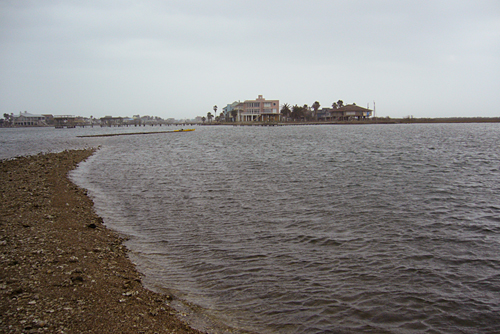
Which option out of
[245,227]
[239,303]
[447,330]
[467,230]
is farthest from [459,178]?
[239,303]

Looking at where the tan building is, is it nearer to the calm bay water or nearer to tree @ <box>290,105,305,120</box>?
tree @ <box>290,105,305,120</box>

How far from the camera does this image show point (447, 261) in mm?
9523

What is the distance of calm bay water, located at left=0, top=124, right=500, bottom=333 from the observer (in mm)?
7051

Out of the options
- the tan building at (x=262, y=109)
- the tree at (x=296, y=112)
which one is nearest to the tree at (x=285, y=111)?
the tree at (x=296, y=112)

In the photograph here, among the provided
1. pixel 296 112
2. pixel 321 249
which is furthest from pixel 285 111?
pixel 321 249

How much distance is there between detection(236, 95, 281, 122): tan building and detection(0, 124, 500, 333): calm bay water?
14717 cm

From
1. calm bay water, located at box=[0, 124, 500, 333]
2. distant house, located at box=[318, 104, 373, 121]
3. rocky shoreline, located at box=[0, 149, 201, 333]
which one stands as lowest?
calm bay water, located at box=[0, 124, 500, 333]

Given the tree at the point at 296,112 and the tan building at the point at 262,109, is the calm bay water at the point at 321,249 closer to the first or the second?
the tan building at the point at 262,109

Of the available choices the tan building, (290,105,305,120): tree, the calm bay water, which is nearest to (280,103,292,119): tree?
(290,105,305,120): tree

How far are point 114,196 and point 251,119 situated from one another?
160 m

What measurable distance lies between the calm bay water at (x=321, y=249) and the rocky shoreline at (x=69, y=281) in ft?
2.58

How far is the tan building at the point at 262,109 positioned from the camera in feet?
543

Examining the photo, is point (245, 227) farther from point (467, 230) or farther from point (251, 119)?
point (251, 119)

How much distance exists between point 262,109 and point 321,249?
160m
